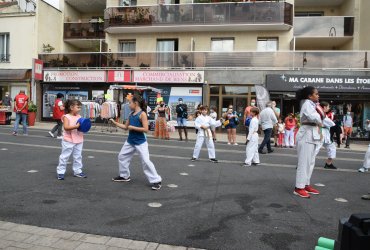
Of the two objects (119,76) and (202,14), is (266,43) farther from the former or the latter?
(119,76)

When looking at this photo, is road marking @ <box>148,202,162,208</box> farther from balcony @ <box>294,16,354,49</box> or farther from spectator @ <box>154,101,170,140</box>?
balcony @ <box>294,16,354,49</box>

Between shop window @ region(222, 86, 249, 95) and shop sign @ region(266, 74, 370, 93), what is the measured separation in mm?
1615

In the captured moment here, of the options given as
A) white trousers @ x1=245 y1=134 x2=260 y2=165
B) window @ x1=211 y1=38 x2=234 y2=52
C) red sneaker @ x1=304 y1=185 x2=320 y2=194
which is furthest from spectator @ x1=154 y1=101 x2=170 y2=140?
red sneaker @ x1=304 y1=185 x2=320 y2=194

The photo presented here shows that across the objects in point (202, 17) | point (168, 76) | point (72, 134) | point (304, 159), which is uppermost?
point (202, 17)

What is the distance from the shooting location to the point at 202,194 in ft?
20.1

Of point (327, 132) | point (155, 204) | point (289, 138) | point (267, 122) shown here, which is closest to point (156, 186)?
point (155, 204)

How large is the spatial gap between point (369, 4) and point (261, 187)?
2091 centimetres

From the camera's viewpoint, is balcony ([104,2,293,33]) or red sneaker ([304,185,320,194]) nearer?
red sneaker ([304,185,320,194])

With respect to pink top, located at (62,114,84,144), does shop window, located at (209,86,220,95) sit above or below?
above

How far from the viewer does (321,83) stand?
797 inches

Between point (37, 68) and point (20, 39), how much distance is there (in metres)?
3.38

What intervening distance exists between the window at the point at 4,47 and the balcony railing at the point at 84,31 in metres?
4.15

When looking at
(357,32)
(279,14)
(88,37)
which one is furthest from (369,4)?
(88,37)

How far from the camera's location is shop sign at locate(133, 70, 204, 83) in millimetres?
22391
